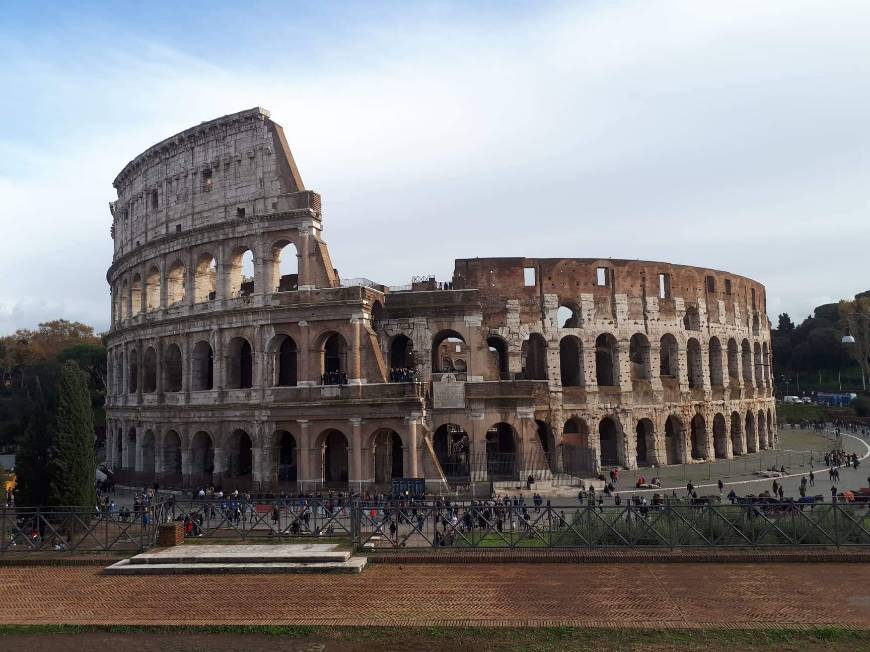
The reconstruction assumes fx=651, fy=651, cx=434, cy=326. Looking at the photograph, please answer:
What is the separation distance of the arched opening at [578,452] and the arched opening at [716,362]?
11607mm

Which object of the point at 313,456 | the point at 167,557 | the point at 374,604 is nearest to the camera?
the point at 374,604

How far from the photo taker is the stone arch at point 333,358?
30.3 metres

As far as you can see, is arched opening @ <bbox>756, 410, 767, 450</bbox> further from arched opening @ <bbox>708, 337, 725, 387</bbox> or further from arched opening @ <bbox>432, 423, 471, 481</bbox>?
arched opening @ <bbox>432, 423, 471, 481</bbox>

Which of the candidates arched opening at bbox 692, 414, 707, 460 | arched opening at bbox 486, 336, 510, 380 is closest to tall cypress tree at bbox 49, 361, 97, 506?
arched opening at bbox 486, 336, 510, 380

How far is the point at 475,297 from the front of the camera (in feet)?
103

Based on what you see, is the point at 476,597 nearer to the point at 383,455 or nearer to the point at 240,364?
the point at 383,455

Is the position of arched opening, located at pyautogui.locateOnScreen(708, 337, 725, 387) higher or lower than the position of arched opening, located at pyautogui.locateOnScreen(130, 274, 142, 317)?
lower

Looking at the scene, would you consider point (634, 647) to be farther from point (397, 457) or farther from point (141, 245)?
point (141, 245)

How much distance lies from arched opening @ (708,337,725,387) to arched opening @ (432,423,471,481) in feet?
55.6

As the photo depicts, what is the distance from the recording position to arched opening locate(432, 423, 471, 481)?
31594 mm

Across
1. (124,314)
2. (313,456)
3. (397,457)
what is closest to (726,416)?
(397,457)

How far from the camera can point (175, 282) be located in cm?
3556

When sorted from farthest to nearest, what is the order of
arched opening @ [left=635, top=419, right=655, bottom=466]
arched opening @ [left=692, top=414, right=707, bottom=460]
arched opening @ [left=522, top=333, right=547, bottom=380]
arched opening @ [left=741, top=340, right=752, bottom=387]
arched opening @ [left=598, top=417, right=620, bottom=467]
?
arched opening @ [left=741, top=340, right=752, bottom=387], arched opening @ [left=692, top=414, right=707, bottom=460], arched opening @ [left=635, top=419, right=655, bottom=466], arched opening @ [left=598, top=417, right=620, bottom=467], arched opening @ [left=522, top=333, right=547, bottom=380]

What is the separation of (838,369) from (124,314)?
9111 centimetres
